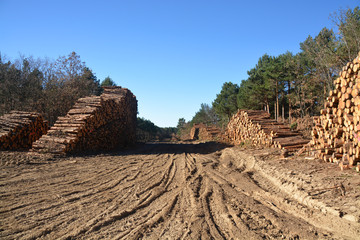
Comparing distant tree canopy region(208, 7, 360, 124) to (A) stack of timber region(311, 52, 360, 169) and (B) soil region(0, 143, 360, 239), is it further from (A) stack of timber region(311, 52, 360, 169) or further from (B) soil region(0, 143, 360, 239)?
(B) soil region(0, 143, 360, 239)

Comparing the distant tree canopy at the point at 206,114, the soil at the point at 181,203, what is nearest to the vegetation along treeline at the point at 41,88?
the soil at the point at 181,203

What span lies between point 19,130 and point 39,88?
1150cm

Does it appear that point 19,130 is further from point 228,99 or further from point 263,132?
point 228,99

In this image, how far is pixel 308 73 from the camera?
22.1 meters

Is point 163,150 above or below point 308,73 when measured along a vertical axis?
below

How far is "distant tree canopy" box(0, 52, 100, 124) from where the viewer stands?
19.6 metres

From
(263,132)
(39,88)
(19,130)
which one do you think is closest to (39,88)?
(39,88)

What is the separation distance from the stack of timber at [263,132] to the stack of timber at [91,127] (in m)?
8.22

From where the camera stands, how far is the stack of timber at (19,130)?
1075 cm

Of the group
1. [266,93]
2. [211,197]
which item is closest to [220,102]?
[266,93]

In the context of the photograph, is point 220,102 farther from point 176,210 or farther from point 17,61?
point 176,210

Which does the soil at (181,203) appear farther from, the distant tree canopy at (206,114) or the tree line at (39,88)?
the distant tree canopy at (206,114)

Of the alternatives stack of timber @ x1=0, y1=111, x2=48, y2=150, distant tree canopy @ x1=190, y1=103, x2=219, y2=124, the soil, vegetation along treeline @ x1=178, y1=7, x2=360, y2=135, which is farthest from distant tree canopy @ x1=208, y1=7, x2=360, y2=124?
distant tree canopy @ x1=190, y1=103, x2=219, y2=124

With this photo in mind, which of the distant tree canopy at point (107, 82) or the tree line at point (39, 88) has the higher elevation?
the distant tree canopy at point (107, 82)
